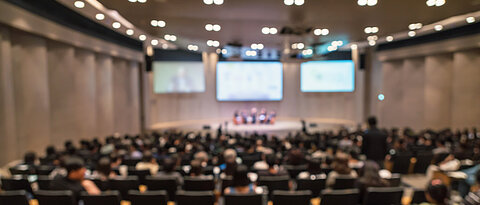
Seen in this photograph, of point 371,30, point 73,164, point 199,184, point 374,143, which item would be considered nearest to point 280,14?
point 374,143

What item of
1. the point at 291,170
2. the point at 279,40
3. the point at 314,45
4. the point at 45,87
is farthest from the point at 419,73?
the point at 45,87

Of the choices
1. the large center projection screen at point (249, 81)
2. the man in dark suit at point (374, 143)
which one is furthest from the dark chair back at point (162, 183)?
the large center projection screen at point (249, 81)

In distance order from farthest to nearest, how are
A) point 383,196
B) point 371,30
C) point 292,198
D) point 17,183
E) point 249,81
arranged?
point 249,81 < point 371,30 < point 17,183 < point 383,196 < point 292,198

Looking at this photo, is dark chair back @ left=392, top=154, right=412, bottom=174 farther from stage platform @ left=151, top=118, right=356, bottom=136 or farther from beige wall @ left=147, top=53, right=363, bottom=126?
beige wall @ left=147, top=53, right=363, bottom=126

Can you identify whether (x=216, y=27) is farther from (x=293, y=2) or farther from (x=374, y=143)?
(x=374, y=143)

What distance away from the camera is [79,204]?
4.39 meters

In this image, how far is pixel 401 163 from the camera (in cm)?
861

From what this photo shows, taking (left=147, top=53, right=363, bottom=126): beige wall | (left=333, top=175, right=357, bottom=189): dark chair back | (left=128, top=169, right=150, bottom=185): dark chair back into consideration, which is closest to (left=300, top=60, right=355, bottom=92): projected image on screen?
(left=147, top=53, right=363, bottom=126): beige wall

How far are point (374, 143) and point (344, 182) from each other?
1.72 meters

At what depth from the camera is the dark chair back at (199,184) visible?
17.5ft

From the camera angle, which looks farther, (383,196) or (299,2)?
(299,2)

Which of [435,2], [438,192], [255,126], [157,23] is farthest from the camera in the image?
[255,126]

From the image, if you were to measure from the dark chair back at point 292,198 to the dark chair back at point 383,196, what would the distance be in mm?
876

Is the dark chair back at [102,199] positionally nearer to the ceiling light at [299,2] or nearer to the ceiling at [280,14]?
the ceiling at [280,14]
